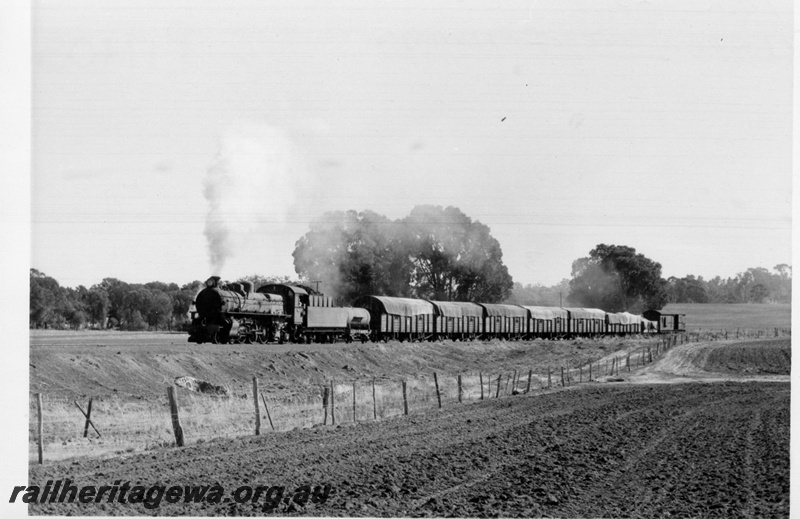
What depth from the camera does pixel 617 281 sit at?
63844mm

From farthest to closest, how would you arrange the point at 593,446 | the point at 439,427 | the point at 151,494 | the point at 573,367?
1. the point at 573,367
2. the point at 439,427
3. the point at 593,446
4. the point at 151,494

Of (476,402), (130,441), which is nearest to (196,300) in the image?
(476,402)

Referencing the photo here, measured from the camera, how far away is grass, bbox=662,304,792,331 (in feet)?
182

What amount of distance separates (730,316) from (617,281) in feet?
35.9

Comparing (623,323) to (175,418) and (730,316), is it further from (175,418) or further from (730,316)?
(175,418)

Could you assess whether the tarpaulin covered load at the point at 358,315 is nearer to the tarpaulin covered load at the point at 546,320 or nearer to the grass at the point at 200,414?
the grass at the point at 200,414

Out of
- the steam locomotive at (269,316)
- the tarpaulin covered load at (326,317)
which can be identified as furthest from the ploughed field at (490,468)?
the tarpaulin covered load at (326,317)

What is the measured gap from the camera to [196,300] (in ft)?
98.7

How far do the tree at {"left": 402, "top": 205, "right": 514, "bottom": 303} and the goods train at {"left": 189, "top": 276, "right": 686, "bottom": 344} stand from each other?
447 centimetres

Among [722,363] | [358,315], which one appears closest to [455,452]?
[358,315]

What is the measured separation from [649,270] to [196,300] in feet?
143

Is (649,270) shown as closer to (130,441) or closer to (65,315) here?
(65,315)

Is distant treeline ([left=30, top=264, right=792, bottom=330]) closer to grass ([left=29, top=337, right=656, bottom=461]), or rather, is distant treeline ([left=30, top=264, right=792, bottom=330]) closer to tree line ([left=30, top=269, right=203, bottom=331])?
tree line ([left=30, top=269, right=203, bottom=331])

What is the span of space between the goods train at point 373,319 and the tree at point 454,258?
447 centimetres
